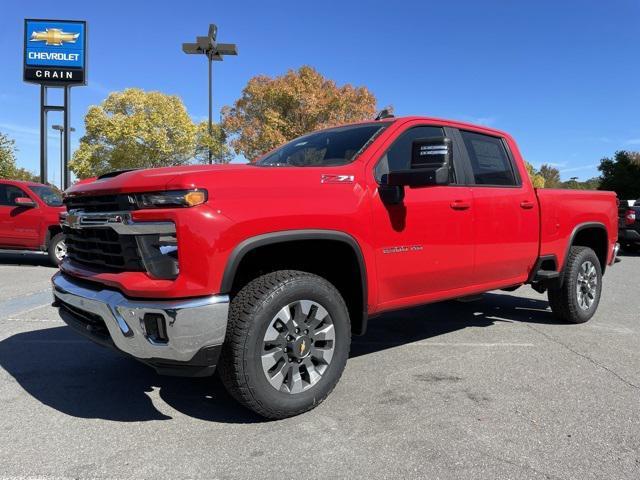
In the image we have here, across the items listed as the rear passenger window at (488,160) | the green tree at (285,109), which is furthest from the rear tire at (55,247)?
the green tree at (285,109)

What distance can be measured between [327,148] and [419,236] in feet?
3.34

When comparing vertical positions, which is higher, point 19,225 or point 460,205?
point 460,205

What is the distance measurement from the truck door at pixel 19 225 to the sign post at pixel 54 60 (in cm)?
1319

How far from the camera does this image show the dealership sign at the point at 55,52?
73.8ft

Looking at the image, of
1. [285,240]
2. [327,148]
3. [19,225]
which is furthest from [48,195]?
[285,240]

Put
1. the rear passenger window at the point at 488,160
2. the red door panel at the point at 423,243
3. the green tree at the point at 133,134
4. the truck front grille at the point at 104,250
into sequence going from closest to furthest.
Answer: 1. the truck front grille at the point at 104,250
2. the red door panel at the point at 423,243
3. the rear passenger window at the point at 488,160
4. the green tree at the point at 133,134

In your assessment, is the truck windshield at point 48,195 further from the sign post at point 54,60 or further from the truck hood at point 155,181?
the sign post at point 54,60

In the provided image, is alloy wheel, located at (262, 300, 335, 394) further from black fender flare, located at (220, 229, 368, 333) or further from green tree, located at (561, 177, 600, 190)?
green tree, located at (561, 177, 600, 190)

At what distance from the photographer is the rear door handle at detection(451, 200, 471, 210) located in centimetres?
402

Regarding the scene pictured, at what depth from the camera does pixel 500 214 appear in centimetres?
444

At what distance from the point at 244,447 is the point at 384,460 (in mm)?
763

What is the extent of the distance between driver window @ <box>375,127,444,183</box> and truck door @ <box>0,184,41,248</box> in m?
8.90

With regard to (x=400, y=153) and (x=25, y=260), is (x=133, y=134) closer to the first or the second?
(x=25, y=260)

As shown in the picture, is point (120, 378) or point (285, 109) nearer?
point (120, 378)
